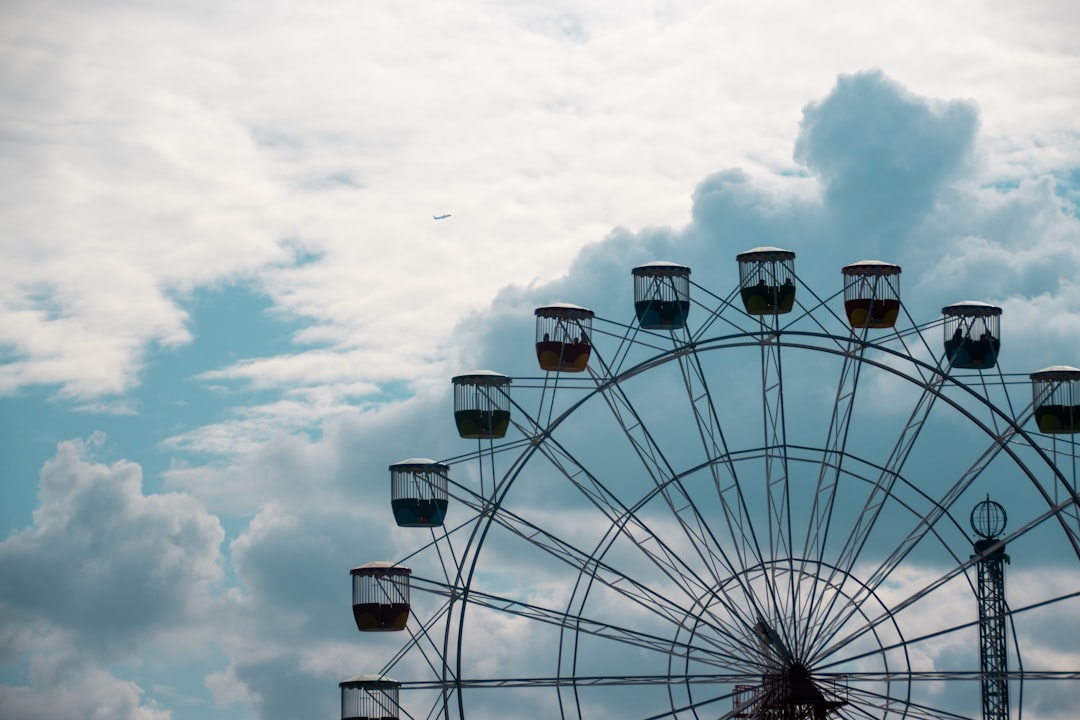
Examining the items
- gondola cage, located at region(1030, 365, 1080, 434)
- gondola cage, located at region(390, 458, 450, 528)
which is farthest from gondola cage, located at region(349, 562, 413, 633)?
gondola cage, located at region(1030, 365, 1080, 434)

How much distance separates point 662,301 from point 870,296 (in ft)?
17.0

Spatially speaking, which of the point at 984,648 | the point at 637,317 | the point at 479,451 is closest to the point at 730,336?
the point at 637,317

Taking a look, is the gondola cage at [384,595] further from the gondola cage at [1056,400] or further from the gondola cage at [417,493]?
the gondola cage at [1056,400]

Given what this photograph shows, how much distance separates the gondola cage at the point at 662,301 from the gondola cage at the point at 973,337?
653cm

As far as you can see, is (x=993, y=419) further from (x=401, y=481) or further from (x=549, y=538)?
(x=401, y=481)

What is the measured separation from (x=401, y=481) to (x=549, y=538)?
173 inches

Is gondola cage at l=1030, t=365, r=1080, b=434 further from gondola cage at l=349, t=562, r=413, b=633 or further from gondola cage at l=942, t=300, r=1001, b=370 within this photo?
gondola cage at l=349, t=562, r=413, b=633

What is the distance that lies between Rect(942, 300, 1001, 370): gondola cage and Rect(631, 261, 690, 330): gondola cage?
653 cm

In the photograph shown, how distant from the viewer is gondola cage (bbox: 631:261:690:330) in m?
51.1

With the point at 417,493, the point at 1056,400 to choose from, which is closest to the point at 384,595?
the point at 417,493

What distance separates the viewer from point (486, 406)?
51.4 meters

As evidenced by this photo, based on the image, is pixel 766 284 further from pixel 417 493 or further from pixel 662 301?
pixel 417 493

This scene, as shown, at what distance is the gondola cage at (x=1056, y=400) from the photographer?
164 feet

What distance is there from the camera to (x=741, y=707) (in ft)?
157
